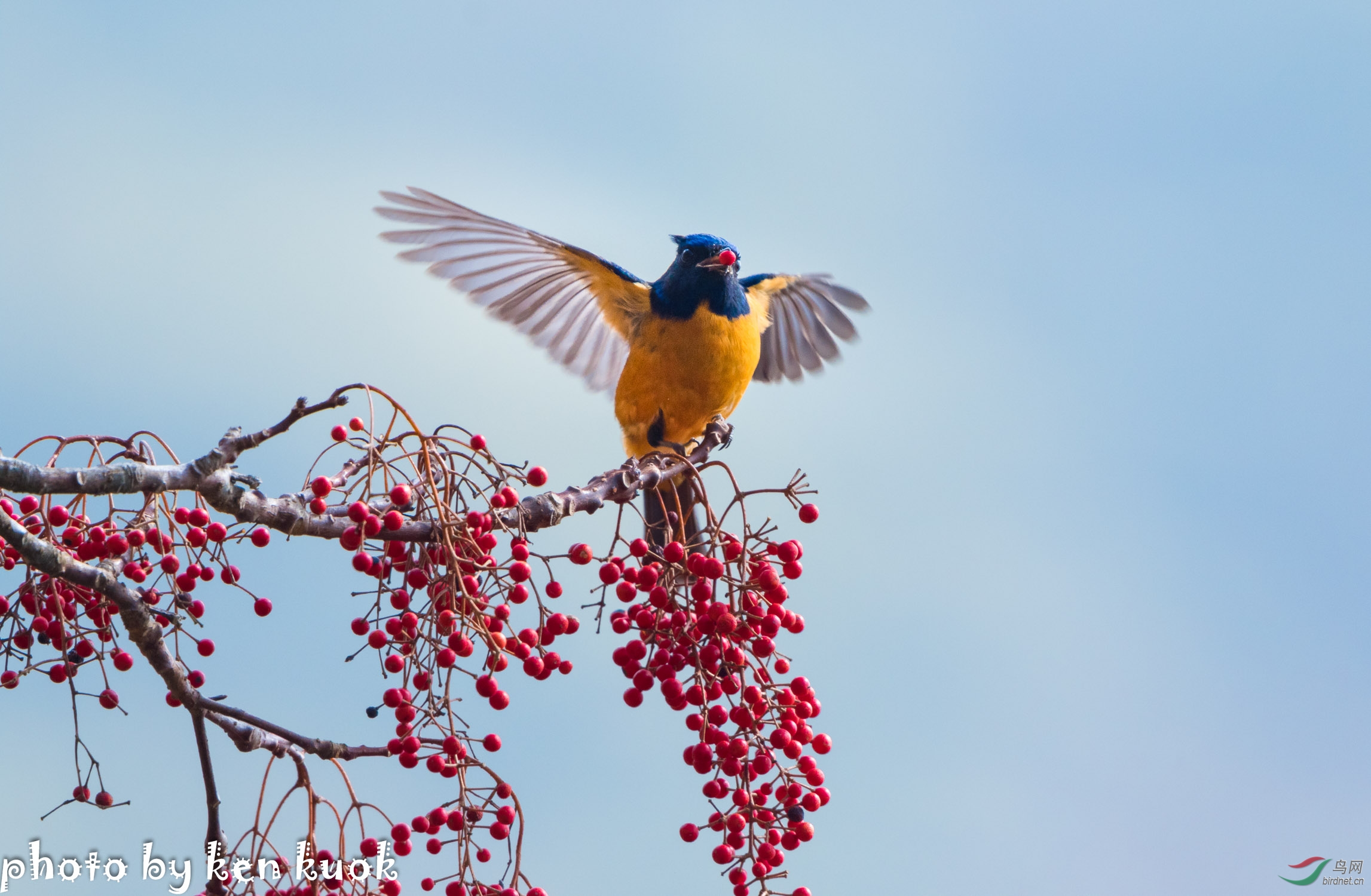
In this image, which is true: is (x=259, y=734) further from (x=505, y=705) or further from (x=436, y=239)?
(x=436, y=239)

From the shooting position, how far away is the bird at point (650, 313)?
5.02 meters

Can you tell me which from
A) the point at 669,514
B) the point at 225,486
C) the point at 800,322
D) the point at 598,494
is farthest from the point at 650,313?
the point at 225,486

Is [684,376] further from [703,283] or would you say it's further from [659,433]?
[703,283]

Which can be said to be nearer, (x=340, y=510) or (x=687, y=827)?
(x=340, y=510)

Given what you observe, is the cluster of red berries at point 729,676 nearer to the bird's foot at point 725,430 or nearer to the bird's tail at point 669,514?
the bird's tail at point 669,514

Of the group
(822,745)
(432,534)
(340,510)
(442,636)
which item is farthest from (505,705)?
(822,745)

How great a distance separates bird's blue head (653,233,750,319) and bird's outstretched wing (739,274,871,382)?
0.85 metres

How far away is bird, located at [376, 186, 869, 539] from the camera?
16.5 ft

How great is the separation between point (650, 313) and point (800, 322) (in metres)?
1.25

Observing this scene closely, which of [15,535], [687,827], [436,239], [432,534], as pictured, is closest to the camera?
[15,535]

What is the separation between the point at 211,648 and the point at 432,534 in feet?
3.34

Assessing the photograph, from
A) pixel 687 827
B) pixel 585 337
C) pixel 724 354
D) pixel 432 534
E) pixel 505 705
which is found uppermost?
pixel 585 337

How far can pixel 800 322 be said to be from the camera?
6293mm

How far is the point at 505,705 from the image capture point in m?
2.40
